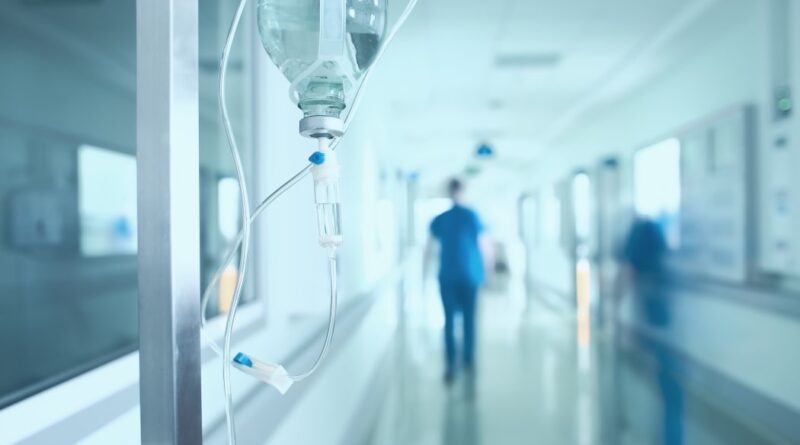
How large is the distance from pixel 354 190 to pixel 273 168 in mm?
1524

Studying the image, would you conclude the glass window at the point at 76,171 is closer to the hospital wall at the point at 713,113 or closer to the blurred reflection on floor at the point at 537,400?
the blurred reflection on floor at the point at 537,400

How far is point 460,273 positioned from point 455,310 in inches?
12.3

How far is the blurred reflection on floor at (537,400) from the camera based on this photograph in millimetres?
2701

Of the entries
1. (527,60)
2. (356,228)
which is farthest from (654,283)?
(356,228)

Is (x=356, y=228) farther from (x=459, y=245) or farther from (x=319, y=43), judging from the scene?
(x=319, y=43)

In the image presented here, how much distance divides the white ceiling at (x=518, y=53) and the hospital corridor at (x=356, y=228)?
3 cm

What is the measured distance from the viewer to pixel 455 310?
12.3 ft

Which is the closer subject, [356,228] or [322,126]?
[322,126]

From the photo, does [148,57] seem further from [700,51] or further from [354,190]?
[700,51]

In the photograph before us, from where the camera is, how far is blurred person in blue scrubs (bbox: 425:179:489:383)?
145 inches

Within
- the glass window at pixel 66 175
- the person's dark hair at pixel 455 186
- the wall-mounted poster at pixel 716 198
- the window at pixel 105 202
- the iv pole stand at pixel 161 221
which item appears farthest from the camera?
the window at pixel 105 202

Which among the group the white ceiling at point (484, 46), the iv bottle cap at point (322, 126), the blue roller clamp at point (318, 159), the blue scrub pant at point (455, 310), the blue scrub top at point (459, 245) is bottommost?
the blue scrub pant at point (455, 310)

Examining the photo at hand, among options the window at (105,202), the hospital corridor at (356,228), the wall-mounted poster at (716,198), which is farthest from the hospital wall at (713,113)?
the window at (105,202)

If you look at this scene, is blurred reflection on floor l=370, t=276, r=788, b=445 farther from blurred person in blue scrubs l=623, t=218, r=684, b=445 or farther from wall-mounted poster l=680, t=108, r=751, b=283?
wall-mounted poster l=680, t=108, r=751, b=283
